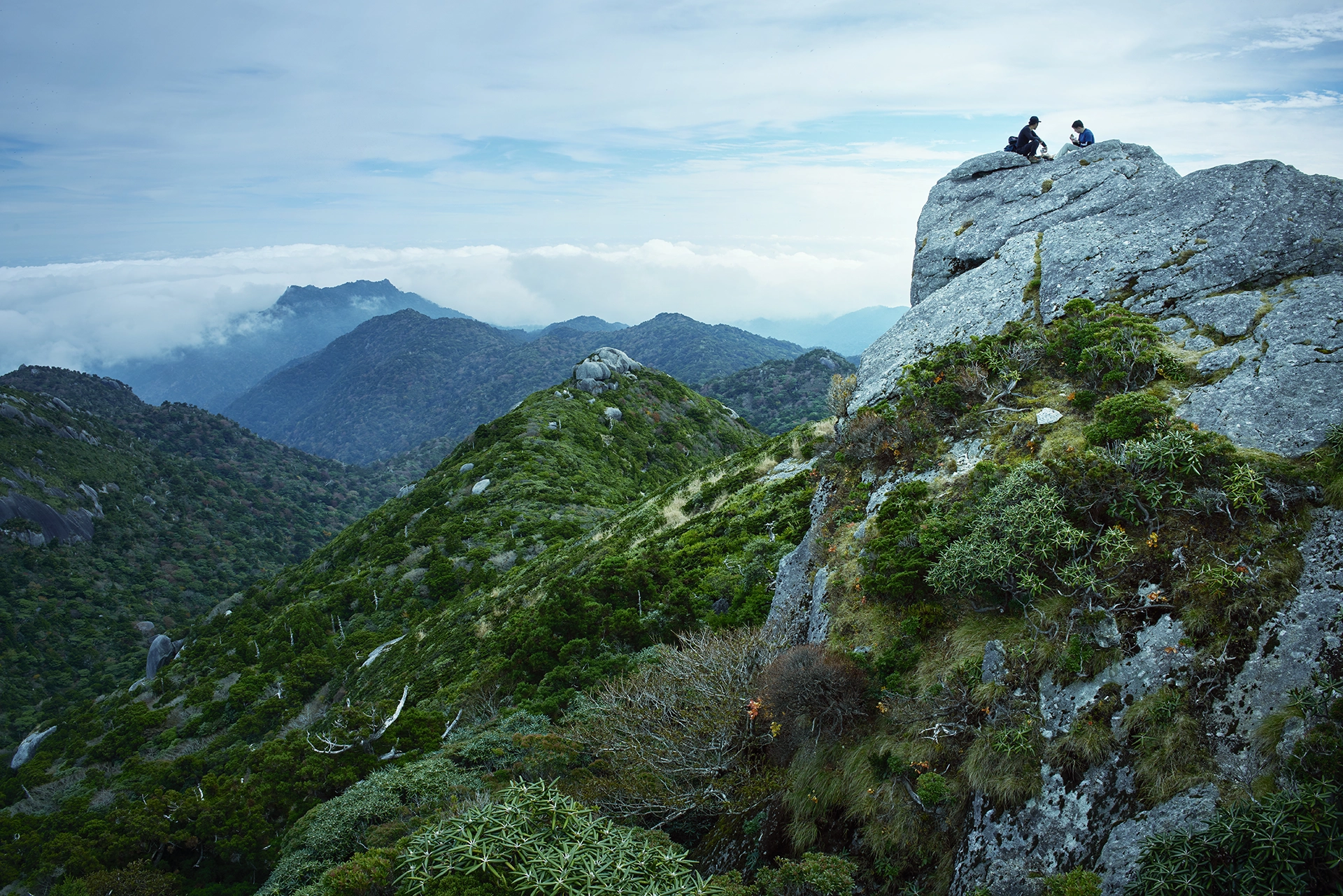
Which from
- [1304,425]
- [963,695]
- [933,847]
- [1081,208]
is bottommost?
[933,847]

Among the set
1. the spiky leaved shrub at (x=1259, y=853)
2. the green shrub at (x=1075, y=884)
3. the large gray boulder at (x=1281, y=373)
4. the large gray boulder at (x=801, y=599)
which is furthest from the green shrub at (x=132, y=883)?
the large gray boulder at (x=1281, y=373)

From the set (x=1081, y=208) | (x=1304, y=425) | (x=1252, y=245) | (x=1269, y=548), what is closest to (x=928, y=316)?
(x=1081, y=208)

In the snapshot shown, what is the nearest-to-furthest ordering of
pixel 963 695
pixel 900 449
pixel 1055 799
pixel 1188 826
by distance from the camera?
1. pixel 1188 826
2. pixel 1055 799
3. pixel 963 695
4. pixel 900 449

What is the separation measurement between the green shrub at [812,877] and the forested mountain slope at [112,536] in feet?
236

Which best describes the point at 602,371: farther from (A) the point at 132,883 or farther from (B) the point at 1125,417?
(B) the point at 1125,417

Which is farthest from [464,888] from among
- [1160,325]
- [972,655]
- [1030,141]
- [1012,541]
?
[1030,141]

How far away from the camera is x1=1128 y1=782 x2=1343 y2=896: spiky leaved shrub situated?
446cm

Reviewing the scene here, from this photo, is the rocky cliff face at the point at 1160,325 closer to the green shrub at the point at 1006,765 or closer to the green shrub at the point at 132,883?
the green shrub at the point at 1006,765

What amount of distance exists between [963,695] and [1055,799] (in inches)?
52.9

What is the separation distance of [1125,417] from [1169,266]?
4.87m

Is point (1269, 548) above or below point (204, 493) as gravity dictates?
above

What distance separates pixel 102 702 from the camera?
46250 mm

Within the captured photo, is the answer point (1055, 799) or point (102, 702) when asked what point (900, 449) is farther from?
point (102, 702)

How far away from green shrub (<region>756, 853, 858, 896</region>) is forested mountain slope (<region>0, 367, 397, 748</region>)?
72.0 m
